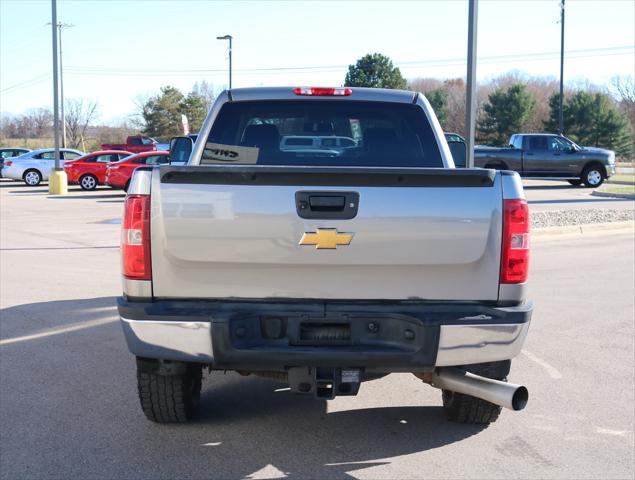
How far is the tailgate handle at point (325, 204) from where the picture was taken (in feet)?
13.4

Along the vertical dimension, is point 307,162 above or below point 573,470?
above

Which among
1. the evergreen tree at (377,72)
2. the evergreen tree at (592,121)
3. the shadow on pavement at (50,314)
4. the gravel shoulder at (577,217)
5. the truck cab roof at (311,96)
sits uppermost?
the evergreen tree at (377,72)

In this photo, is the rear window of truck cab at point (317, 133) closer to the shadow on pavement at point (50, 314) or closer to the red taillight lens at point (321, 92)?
the red taillight lens at point (321, 92)

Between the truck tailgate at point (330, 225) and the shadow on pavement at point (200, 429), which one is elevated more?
the truck tailgate at point (330, 225)

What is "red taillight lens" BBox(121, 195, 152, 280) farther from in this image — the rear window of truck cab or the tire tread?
the rear window of truck cab

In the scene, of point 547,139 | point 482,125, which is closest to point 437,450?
point 547,139

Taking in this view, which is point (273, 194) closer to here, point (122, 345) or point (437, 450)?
point (437, 450)

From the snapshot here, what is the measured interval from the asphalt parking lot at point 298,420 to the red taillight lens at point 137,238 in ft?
3.61

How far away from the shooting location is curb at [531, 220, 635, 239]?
15.7 m

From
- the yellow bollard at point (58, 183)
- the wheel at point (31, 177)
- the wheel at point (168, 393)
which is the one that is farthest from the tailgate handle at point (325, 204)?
the wheel at point (31, 177)

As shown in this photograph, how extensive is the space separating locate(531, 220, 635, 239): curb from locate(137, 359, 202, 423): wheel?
11526mm

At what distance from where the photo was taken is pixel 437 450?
4.73 metres

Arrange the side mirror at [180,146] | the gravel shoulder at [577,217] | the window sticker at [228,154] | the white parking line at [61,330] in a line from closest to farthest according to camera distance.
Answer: the window sticker at [228,154], the side mirror at [180,146], the white parking line at [61,330], the gravel shoulder at [577,217]

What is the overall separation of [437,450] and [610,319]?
176 inches
